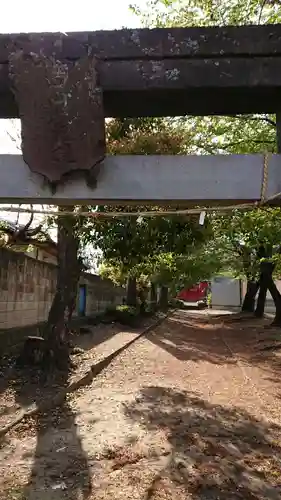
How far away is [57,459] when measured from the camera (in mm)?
5590

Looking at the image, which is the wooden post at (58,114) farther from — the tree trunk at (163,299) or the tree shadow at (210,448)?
the tree trunk at (163,299)

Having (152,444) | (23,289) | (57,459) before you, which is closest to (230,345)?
(23,289)

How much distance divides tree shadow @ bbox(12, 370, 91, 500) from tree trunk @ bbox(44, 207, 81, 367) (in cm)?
165

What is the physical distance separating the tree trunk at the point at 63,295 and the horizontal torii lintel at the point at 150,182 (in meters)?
6.51

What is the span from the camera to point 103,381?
10.3 metres

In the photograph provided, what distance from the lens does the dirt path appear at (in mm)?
4801

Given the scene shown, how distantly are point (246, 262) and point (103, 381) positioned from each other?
1819 centimetres

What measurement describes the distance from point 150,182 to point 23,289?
29.2 ft

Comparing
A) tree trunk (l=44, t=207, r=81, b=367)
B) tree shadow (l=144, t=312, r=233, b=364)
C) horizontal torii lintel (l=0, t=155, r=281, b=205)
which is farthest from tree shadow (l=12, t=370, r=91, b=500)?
tree shadow (l=144, t=312, r=233, b=364)

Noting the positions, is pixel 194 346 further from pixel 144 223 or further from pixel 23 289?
pixel 23 289

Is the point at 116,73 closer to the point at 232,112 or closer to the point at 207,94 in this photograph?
the point at 207,94

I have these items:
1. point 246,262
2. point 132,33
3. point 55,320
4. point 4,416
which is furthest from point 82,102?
point 246,262

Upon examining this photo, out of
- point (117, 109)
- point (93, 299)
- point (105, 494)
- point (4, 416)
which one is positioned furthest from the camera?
point (93, 299)

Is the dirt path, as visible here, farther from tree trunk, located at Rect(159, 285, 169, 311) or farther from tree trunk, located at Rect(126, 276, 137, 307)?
tree trunk, located at Rect(159, 285, 169, 311)
